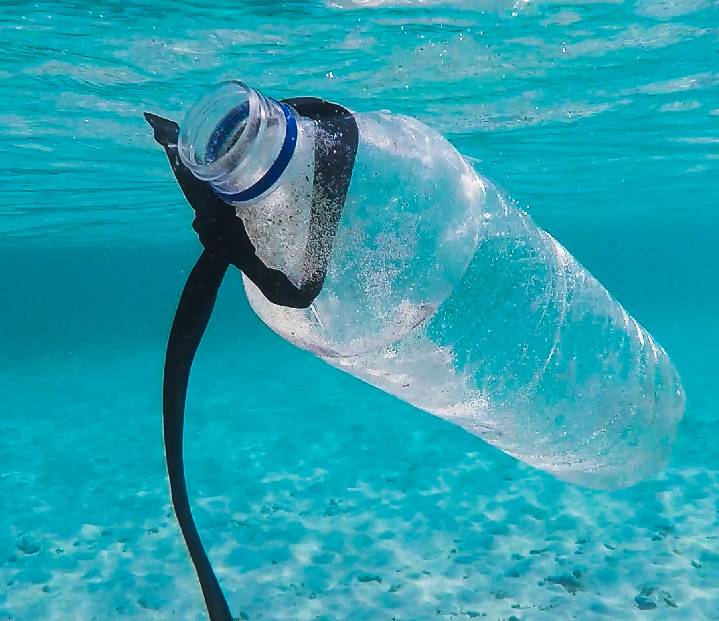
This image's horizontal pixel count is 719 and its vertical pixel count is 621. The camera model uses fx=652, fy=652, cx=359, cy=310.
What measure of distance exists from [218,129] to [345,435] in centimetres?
1239

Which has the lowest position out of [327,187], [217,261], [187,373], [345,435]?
[187,373]

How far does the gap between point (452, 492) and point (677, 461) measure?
4077 mm

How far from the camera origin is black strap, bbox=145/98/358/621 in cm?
177

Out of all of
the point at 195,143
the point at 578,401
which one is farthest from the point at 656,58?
the point at 195,143

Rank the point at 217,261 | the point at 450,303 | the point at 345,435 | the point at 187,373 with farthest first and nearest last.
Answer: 1. the point at 345,435
2. the point at 450,303
3. the point at 187,373
4. the point at 217,261

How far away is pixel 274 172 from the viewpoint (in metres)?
1.80

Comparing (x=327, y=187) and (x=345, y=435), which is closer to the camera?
(x=327, y=187)

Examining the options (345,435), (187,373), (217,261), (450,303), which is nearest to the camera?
(217,261)

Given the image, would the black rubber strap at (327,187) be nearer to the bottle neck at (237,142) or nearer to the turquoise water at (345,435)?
the bottle neck at (237,142)

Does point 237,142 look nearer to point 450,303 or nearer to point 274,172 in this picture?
point 274,172

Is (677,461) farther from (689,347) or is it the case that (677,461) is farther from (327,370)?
(689,347)

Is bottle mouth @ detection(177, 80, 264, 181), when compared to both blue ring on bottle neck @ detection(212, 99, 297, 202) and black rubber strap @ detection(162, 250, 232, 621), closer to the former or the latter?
blue ring on bottle neck @ detection(212, 99, 297, 202)

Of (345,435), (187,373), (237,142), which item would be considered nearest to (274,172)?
(237,142)

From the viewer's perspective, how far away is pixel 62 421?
54.9 feet
